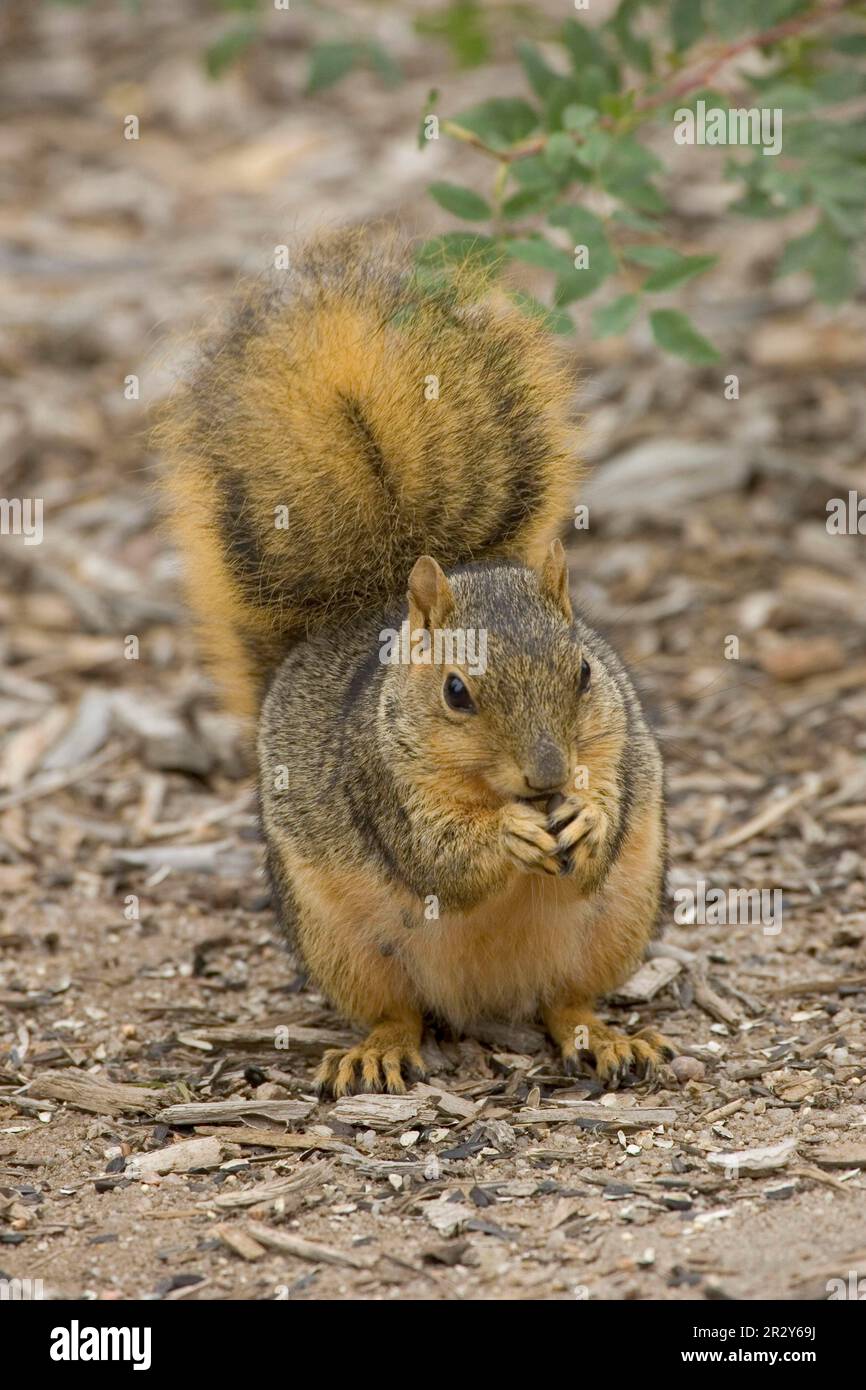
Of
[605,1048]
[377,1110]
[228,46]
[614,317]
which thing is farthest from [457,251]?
[377,1110]

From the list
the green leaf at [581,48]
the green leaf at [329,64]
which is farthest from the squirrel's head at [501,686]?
the green leaf at [329,64]

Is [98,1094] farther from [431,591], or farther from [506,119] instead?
[506,119]

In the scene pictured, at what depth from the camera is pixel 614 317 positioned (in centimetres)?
396

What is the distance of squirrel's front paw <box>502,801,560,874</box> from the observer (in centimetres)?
324

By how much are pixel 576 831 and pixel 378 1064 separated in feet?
2.47

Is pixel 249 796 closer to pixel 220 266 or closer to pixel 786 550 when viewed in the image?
pixel 786 550

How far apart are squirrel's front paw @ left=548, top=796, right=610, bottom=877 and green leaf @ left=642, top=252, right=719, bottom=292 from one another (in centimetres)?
140

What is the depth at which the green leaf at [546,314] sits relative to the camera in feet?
12.7

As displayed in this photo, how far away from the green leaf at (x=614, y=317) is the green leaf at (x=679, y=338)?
0.10 m

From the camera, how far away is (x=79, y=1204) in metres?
3.20

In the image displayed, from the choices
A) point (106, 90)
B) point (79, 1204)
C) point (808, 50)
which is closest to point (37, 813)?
point (79, 1204)
